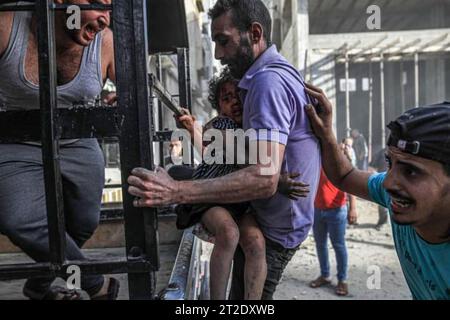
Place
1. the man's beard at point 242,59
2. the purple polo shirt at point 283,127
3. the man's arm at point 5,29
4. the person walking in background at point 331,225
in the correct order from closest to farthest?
the man's arm at point 5,29, the purple polo shirt at point 283,127, the man's beard at point 242,59, the person walking in background at point 331,225

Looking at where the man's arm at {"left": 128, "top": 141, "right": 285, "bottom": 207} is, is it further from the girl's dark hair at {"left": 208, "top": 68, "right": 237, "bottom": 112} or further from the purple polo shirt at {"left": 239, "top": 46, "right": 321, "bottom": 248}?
the girl's dark hair at {"left": 208, "top": 68, "right": 237, "bottom": 112}

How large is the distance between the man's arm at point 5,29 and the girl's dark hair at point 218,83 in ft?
2.97

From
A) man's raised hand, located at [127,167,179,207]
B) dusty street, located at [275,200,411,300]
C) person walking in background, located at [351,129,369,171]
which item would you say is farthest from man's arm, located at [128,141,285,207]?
person walking in background, located at [351,129,369,171]

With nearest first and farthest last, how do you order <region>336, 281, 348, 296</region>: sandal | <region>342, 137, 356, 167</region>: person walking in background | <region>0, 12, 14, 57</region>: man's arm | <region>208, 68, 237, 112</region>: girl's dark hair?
<region>0, 12, 14, 57</region>: man's arm → <region>208, 68, 237, 112</region>: girl's dark hair → <region>336, 281, 348, 296</region>: sandal → <region>342, 137, 356, 167</region>: person walking in background

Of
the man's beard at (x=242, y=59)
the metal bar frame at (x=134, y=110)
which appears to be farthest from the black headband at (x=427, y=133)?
Result: the metal bar frame at (x=134, y=110)

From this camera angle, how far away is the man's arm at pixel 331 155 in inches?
68.8

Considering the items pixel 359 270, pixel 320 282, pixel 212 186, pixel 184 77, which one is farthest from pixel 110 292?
pixel 359 270

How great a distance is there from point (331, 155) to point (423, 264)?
609 millimetres

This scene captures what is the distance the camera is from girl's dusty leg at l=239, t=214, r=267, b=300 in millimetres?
1729

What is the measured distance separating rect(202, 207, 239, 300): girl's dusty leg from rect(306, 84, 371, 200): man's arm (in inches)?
20.9

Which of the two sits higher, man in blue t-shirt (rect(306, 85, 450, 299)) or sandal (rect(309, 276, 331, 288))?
man in blue t-shirt (rect(306, 85, 450, 299))

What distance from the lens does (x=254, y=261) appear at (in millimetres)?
1732

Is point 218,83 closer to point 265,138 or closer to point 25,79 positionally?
point 265,138

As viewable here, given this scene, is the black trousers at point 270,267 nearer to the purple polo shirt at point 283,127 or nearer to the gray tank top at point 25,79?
the purple polo shirt at point 283,127
